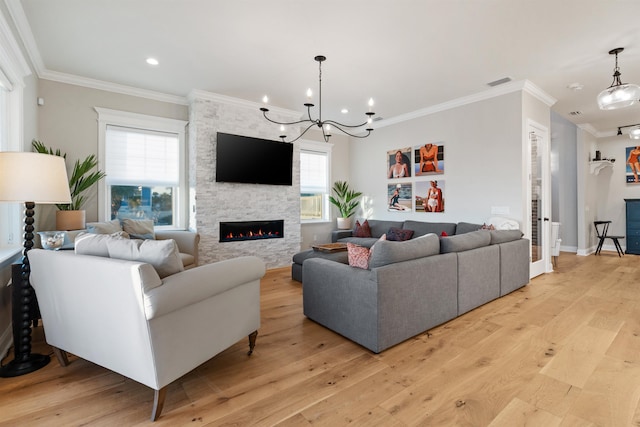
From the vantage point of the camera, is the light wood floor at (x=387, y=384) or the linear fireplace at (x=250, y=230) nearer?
the light wood floor at (x=387, y=384)

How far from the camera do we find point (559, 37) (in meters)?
3.11

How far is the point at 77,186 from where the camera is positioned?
3936 millimetres

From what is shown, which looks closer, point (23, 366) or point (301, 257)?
point (23, 366)

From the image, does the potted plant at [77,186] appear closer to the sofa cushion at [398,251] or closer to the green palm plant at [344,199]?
the sofa cushion at [398,251]

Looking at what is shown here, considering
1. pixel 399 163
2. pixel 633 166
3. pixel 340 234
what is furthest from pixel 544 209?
pixel 633 166

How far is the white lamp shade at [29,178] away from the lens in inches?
77.2

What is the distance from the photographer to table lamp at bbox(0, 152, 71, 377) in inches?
77.6

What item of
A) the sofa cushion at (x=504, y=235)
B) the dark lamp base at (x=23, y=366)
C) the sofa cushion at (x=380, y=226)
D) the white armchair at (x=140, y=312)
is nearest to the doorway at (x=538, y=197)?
the sofa cushion at (x=504, y=235)

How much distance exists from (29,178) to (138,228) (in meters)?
2.21

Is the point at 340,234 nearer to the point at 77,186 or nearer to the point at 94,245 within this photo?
the point at 77,186

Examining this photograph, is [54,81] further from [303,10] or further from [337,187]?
[337,187]

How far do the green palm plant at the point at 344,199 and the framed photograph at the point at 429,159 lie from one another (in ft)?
5.29

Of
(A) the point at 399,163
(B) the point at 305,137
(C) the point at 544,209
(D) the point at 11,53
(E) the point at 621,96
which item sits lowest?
(C) the point at 544,209

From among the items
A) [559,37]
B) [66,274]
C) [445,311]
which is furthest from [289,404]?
[559,37]
